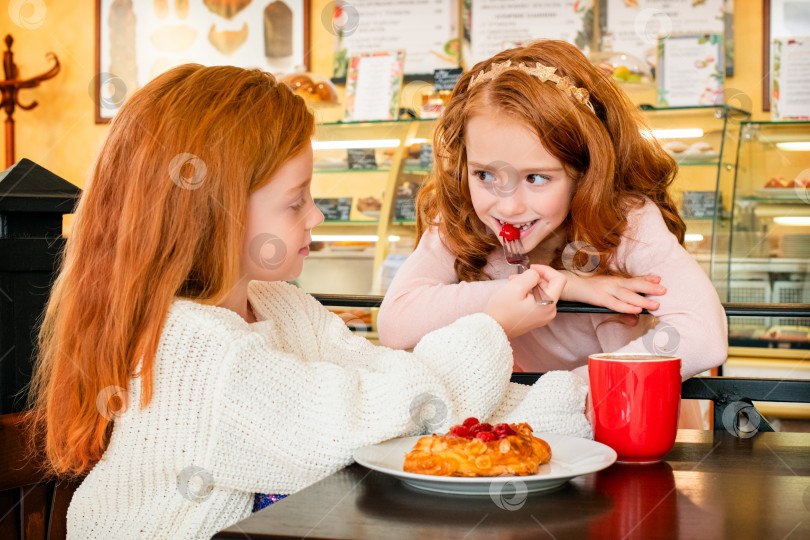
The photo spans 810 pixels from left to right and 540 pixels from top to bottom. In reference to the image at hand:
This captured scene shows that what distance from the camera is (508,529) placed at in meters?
0.63

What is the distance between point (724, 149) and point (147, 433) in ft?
8.22

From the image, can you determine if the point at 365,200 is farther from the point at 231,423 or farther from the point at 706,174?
the point at 231,423

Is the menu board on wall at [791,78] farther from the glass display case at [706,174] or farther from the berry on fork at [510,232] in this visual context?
the berry on fork at [510,232]

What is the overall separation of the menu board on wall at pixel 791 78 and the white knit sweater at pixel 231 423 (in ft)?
9.66

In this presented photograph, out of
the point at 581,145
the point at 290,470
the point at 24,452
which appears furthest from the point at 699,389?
the point at 24,452

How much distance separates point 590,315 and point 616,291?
0.28m

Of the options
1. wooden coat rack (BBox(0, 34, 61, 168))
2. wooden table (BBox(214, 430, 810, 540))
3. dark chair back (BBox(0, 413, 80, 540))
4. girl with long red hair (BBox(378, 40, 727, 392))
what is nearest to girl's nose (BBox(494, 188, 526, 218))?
girl with long red hair (BBox(378, 40, 727, 392))

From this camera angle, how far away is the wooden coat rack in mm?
4953

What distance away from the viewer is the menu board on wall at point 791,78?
3.41m

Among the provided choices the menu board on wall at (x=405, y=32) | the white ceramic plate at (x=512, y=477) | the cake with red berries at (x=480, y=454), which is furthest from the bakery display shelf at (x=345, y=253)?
the cake with red berries at (x=480, y=454)

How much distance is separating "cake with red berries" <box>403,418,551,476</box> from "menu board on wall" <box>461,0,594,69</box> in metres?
3.62

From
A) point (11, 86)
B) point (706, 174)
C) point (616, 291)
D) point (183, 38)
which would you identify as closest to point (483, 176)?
point (616, 291)

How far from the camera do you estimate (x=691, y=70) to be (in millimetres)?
3717

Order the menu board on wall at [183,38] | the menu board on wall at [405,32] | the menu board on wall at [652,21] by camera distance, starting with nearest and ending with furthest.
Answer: the menu board on wall at [652,21], the menu board on wall at [405,32], the menu board on wall at [183,38]
